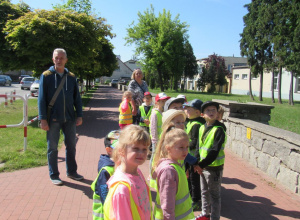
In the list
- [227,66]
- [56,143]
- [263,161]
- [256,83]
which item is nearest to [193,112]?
[56,143]

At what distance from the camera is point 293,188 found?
167 inches

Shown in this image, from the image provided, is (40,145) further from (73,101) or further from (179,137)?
(179,137)

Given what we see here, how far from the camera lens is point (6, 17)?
1086cm

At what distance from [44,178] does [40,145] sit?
87.9 inches

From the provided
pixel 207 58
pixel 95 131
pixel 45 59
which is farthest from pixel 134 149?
pixel 207 58

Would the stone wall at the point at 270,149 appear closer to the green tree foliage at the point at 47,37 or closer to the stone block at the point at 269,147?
the stone block at the point at 269,147

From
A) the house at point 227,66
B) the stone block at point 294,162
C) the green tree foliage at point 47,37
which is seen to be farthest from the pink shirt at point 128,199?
the house at point 227,66

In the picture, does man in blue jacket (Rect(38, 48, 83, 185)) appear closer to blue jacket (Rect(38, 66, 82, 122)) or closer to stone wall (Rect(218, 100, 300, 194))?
blue jacket (Rect(38, 66, 82, 122))

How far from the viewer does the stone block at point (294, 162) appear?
4074 millimetres

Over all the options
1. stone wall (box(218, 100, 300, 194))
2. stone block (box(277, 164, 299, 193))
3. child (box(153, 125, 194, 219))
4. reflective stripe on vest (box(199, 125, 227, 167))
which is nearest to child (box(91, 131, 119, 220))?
child (box(153, 125, 194, 219))

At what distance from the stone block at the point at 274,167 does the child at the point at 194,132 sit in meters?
1.77

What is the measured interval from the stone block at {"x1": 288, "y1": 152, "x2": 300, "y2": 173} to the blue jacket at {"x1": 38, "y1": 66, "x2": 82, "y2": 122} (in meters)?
3.58

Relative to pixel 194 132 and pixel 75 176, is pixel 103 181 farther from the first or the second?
pixel 75 176

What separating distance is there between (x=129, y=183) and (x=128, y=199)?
0.34ft
